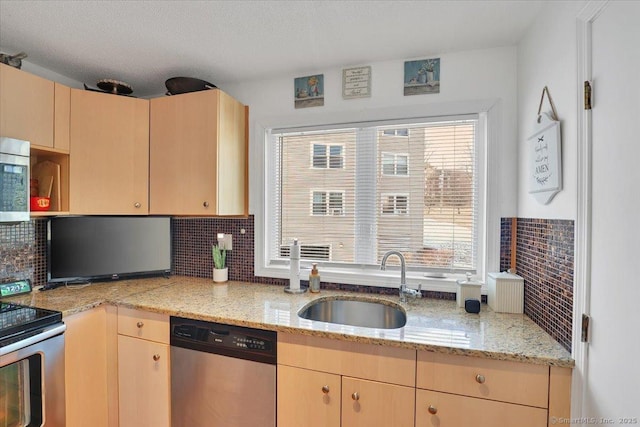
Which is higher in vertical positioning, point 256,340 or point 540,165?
point 540,165

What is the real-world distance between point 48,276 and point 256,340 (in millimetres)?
1507

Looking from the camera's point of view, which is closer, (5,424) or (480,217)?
(5,424)

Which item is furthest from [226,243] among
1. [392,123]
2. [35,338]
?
[392,123]

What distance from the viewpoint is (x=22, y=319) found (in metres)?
1.38

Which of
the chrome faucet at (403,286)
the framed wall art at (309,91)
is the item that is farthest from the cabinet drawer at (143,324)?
the framed wall art at (309,91)

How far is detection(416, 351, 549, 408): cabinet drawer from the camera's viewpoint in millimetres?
1106

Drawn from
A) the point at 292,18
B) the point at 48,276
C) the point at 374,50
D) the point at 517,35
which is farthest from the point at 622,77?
the point at 48,276

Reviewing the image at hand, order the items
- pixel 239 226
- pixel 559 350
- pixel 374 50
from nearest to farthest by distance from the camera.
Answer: pixel 559 350, pixel 374 50, pixel 239 226

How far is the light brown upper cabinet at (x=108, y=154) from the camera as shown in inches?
73.0

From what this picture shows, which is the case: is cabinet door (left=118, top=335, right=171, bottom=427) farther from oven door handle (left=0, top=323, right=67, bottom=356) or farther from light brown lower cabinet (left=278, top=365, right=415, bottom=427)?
light brown lower cabinet (left=278, top=365, right=415, bottom=427)

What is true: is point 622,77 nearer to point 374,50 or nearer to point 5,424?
point 374,50

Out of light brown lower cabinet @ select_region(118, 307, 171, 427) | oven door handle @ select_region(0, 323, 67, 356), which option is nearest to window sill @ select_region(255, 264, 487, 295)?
light brown lower cabinet @ select_region(118, 307, 171, 427)

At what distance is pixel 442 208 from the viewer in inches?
73.0

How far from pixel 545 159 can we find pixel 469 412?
3.56ft
